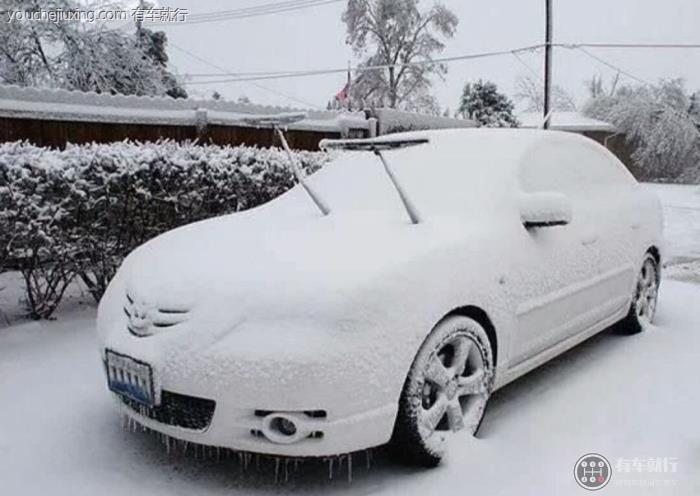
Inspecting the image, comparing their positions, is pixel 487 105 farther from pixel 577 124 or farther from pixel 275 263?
pixel 275 263

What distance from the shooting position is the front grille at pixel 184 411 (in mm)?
2277

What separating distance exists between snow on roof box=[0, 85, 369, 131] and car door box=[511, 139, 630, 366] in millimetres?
3830

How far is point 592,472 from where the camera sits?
8.53ft

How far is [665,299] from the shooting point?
548 centimetres

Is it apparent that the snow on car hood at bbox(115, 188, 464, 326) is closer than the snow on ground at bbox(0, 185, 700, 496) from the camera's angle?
Yes

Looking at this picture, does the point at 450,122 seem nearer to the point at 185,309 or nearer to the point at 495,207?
the point at 495,207

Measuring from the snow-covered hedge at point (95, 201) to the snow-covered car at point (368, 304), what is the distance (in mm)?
1395

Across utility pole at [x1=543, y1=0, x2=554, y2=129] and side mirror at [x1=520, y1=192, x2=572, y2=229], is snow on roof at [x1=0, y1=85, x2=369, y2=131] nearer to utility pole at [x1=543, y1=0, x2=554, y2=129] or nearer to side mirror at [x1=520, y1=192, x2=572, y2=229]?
side mirror at [x1=520, y1=192, x2=572, y2=229]

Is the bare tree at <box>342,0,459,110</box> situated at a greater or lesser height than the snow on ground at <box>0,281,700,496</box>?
greater

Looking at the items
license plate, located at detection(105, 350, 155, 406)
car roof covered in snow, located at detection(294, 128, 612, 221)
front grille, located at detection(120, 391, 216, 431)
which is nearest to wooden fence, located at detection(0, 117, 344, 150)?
car roof covered in snow, located at detection(294, 128, 612, 221)

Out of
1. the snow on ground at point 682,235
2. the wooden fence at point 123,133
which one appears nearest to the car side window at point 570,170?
the snow on ground at point 682,235

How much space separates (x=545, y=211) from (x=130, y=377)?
2.05 metres

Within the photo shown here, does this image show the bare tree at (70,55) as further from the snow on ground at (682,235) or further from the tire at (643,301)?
the tire at (643,301)

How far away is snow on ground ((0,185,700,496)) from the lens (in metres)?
2.48
